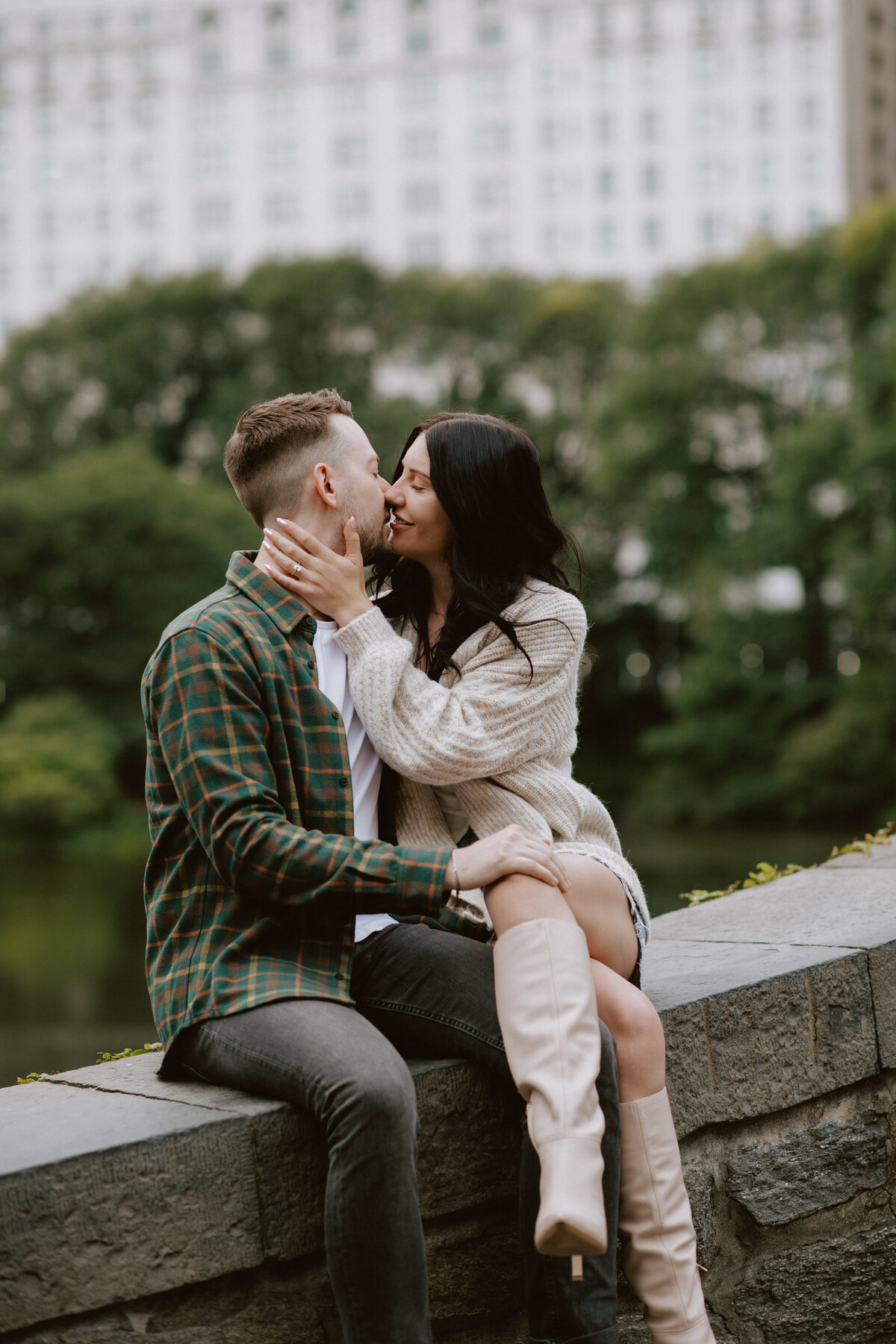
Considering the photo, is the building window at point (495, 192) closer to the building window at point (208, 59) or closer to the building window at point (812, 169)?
the building window at point (812, 169)

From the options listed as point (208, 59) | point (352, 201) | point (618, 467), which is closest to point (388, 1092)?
point (618, 467)

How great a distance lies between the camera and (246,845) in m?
2.31

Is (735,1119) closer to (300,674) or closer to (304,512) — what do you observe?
(300,674)

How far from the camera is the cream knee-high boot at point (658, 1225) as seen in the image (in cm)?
244

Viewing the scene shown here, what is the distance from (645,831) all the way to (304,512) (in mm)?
27452

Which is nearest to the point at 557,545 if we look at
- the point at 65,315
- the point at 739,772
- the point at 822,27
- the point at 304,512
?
the point at 304,512

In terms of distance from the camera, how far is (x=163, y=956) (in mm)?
2426

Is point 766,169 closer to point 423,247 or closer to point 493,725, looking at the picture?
point 423,247

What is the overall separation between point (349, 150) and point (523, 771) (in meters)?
71.7

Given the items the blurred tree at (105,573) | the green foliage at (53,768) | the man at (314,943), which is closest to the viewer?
the man at (314,943)

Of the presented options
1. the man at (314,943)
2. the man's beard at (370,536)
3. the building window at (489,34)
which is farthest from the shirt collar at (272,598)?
the building window at (489,34)

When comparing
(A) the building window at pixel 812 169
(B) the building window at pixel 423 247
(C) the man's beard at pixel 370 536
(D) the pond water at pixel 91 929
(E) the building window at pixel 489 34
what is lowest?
(D) the pond water at pixel 91 929

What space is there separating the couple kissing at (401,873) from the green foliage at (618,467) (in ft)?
72.2

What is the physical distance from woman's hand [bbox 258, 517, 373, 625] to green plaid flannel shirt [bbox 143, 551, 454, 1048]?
0.21 m
